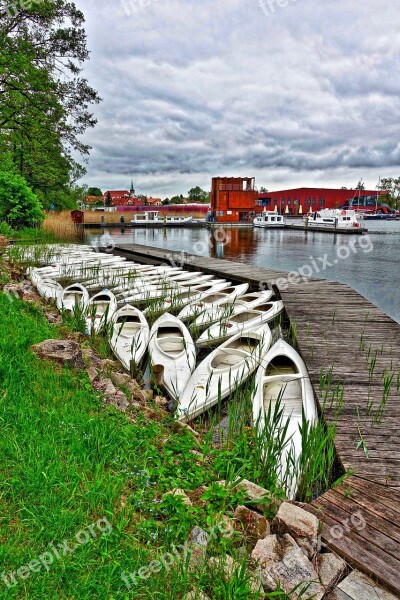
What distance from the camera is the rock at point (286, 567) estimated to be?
1.96m

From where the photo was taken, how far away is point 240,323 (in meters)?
7.80

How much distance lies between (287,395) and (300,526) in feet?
8.21

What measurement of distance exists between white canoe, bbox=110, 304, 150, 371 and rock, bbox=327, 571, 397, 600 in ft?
12.2

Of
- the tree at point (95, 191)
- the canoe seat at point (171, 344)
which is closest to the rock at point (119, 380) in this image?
the canoe seat at point (171, 344)

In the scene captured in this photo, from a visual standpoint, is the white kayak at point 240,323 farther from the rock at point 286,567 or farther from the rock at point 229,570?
the rock at point 229,570

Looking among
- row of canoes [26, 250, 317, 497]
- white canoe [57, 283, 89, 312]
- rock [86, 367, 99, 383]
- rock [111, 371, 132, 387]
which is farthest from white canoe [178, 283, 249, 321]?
rock [86, 367, 99, 383]

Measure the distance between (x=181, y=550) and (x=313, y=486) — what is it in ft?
5.81

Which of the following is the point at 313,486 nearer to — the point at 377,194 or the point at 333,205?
the point at 333,205

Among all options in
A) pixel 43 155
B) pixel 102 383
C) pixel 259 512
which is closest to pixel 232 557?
pixel 259 512

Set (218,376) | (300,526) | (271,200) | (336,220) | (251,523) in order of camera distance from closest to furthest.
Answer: (300,526), (251,523), (218,376), (336,220), (271,200)

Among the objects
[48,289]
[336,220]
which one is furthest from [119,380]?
[336,220]

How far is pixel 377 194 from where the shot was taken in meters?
106

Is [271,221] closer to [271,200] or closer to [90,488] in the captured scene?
[271,200]

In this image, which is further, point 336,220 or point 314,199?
point 314,199
